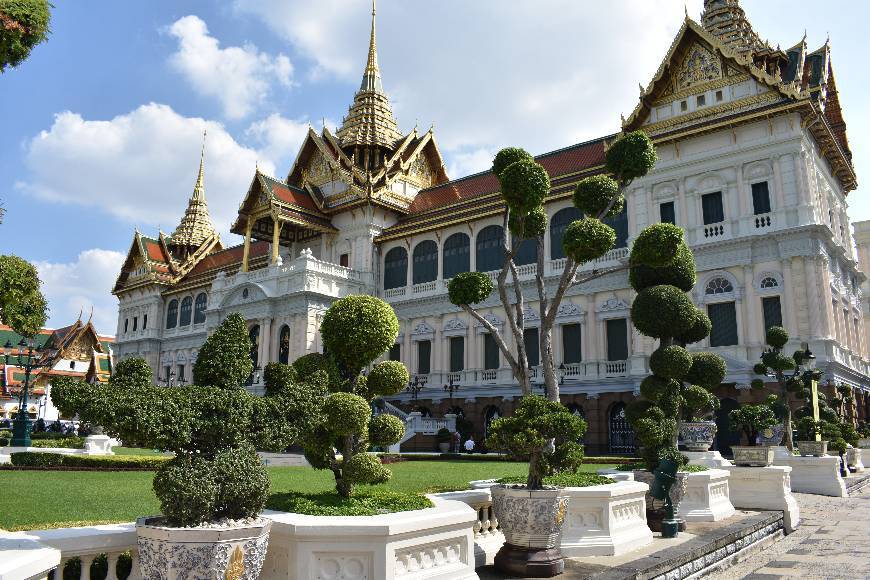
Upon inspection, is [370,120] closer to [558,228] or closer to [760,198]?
[558,228]

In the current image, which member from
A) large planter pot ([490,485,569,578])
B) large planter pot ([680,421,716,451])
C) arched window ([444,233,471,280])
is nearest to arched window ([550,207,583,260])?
arched window ([444,233,471,280])

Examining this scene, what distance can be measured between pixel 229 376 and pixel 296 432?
0.71 metres

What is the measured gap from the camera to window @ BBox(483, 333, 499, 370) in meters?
31.5

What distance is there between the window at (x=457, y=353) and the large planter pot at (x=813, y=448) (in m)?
16.5

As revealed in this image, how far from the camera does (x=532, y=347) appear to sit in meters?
30.1

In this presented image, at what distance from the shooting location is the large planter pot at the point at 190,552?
4477 millimetres

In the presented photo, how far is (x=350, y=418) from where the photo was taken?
630 centimetres

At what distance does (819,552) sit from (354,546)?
7.74m

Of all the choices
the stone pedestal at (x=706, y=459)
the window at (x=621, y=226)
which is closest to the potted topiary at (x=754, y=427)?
the stone pedestal at (x=706, y=459)

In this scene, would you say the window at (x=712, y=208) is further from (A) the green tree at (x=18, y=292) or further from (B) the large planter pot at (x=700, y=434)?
(A) the green tree at (x=18, y=292)

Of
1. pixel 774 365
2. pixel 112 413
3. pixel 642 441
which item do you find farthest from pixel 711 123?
pixel 112 413

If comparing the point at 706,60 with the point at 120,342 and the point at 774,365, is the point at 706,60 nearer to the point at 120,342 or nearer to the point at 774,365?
the point at 774,365

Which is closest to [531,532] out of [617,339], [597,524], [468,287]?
[597,524]

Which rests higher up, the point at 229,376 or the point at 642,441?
the point at 229,376
